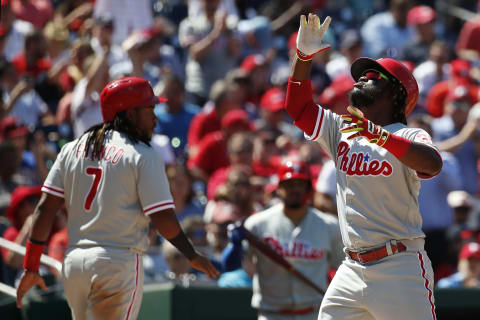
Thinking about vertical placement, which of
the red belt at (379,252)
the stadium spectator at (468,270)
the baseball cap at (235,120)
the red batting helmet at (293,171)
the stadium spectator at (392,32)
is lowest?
the stadium spectator at (468,270)

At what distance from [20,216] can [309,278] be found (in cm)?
294

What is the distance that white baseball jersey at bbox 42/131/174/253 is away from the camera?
4910mm

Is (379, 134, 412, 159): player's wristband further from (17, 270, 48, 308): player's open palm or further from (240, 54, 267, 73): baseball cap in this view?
(240, 54, 267, 73): baseball cap

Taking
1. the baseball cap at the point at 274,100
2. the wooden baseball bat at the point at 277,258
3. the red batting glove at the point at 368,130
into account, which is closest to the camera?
the red batting glove at the point at 368,130

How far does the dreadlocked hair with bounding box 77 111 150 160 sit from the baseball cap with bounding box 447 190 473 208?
15.0ft

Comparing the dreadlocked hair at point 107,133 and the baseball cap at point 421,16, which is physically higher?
the baseball cap at point 421,16

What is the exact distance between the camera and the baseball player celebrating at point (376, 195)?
438cm

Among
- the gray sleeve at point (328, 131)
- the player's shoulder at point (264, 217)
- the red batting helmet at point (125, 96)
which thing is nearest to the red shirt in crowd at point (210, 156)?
the player's shoulder at point (264, 217)

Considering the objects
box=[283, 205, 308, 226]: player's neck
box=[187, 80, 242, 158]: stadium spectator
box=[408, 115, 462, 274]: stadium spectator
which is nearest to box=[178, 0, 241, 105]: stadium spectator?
box=[187, 80, 242, 158]: stadium spectator

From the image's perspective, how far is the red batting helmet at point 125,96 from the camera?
507cm

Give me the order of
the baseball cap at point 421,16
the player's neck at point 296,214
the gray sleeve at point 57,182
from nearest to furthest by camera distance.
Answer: the gray sleeve at point 57,182, the player's neck at point 296,214, the baseball cap at point 421,16

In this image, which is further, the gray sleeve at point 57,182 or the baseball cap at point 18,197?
the baseball cap at point 18,197

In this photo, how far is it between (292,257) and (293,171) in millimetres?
591

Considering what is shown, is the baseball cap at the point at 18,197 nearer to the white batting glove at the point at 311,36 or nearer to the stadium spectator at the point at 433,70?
the white batting glove at the point at 311,36
